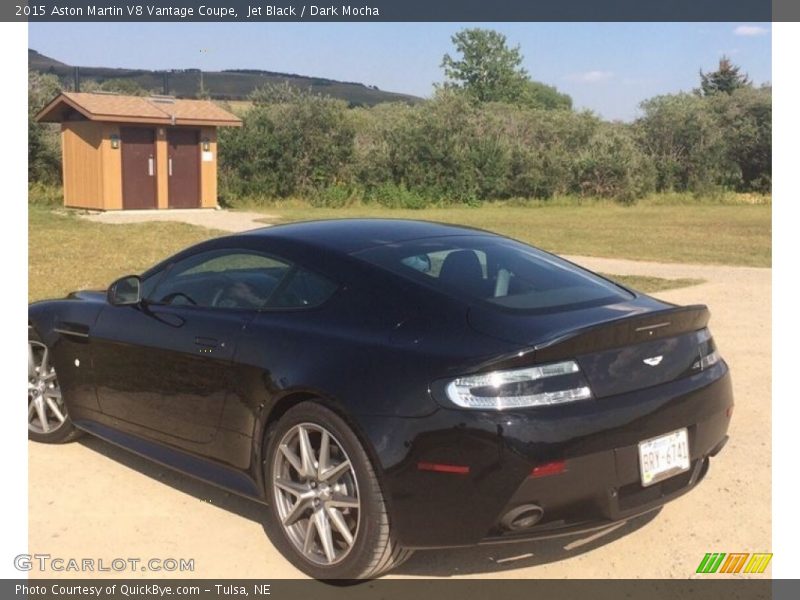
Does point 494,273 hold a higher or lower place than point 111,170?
lower

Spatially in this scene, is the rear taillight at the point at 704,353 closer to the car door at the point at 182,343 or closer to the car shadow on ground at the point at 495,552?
the car shadow on ground at the point at 495,552

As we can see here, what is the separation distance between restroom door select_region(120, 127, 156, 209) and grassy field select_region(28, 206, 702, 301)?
2.06 meters

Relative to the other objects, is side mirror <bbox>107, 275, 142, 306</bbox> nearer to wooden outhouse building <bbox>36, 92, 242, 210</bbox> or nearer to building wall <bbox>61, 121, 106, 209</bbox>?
wooden outhouse building <bbox>36, 92, 242, 210</bbox>

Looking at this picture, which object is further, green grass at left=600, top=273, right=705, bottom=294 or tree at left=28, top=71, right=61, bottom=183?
tree at left=28, top=71, right=61, bottom=183

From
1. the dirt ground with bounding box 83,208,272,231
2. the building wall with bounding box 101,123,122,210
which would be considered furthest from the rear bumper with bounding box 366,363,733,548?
the building wall with bounding box 101,123,122,210

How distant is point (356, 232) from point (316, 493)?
1415 mm

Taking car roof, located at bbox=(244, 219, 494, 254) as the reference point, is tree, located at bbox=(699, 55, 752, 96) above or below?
above

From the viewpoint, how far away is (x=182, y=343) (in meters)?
4.52

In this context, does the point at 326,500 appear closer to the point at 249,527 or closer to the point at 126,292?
the point at 249,527

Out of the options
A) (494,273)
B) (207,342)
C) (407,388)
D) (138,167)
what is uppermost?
(138,167)

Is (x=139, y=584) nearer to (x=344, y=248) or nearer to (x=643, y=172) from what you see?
(x=344, y=248)

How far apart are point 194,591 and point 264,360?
3.26ft

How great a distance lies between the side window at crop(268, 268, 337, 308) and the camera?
13.6 feet

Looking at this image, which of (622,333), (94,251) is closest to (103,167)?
(94,251)
